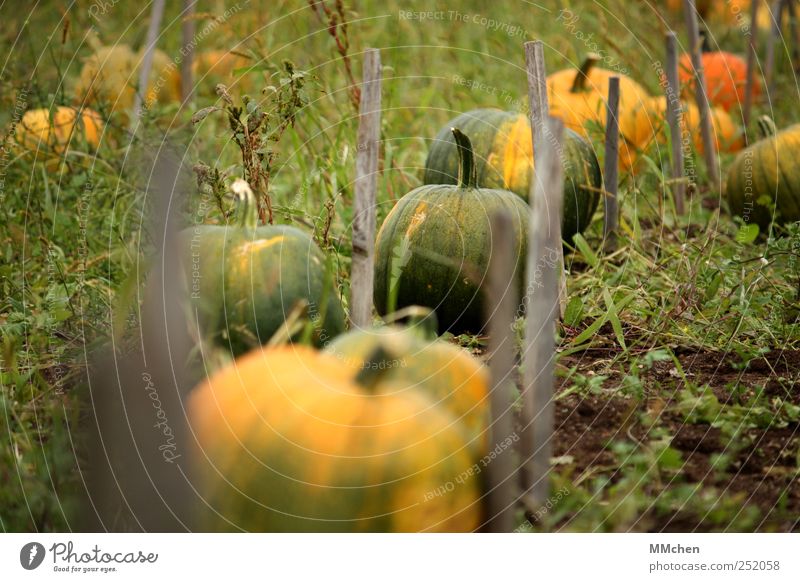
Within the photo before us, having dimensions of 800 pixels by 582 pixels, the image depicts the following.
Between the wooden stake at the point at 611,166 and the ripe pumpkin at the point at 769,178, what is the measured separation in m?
0.63

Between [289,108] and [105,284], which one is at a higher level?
[289,108]

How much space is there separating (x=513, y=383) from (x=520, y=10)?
18.2 ft

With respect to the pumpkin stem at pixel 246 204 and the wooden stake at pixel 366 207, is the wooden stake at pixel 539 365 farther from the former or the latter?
the pumpkin stem at pixel 246 204

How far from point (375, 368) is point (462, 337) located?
1.19m

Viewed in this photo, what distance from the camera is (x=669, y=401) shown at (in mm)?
2504

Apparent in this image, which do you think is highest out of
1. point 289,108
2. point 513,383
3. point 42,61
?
point 42,61

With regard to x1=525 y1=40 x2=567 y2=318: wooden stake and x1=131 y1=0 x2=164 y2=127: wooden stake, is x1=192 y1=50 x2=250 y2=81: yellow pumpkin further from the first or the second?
x1=525 y1=40 x2=567 y2=318: wooden stake

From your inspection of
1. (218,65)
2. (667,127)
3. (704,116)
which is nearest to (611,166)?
(667,127)

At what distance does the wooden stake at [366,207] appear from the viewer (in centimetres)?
251

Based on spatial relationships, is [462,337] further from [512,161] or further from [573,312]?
[512,161]

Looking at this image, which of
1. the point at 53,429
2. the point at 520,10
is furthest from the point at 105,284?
the point at 520,10

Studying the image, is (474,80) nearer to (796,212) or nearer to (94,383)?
(796,212)

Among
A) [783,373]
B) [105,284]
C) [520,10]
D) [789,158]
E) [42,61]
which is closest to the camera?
[783,373]

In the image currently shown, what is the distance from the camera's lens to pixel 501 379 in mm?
1782
